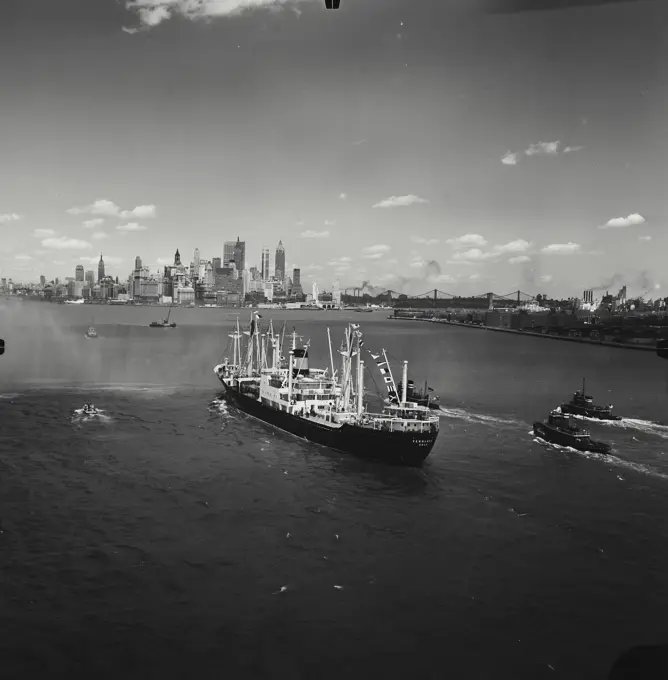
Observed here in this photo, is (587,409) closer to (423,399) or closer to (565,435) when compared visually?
(565,435)

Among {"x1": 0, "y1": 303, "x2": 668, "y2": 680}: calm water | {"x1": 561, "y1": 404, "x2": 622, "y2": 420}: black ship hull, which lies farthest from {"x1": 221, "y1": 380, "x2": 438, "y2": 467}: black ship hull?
{"x1": 561, "y1": 404, "x2": 622, "y2": 420}: black ship hull

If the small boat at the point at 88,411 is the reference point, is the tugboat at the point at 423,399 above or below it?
above

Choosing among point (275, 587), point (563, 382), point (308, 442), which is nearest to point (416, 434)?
point (308, 442)

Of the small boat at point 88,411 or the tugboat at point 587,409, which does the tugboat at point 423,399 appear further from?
the small boat at point 88,411

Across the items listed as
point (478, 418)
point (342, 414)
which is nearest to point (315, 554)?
point (342, 414)

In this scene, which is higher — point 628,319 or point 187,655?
point 628,319

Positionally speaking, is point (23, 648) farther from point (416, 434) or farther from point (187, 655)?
point (416, 434)

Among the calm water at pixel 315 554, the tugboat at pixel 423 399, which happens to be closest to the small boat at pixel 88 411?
the calm water at pixel 315 554
